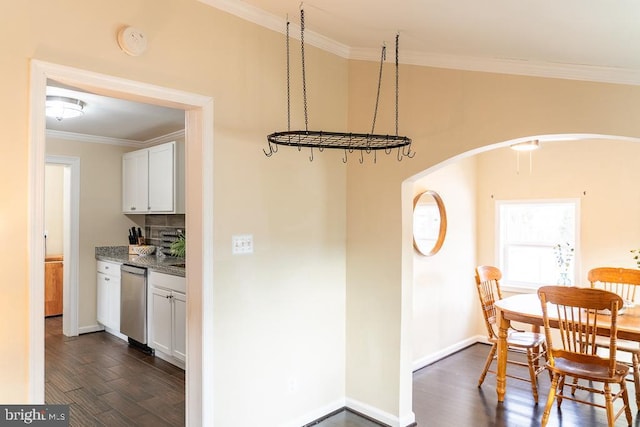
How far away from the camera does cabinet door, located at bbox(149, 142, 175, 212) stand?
4.66 meters

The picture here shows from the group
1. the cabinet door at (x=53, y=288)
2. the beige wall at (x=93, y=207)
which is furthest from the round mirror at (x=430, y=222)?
the cabinet door at (x=53, y=288)

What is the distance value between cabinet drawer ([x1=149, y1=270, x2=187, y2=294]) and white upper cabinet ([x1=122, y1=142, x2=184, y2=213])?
2.68 feet

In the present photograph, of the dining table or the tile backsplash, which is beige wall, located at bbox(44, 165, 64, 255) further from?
the dining table

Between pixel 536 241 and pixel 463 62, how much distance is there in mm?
2954

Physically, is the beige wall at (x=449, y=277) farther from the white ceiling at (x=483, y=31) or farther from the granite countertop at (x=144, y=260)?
the granite countertop at (x=144, y=260)

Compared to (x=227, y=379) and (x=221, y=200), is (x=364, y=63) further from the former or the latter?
(x=227, y=379)

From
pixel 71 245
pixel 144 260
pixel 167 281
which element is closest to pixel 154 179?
pixel 144 260

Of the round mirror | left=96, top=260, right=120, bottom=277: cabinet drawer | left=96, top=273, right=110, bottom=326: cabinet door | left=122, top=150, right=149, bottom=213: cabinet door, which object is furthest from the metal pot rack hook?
left=96, top=273, right=110, bottom=326: cabinet door

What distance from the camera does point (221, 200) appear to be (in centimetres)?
241

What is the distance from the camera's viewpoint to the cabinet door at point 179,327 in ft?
12.5

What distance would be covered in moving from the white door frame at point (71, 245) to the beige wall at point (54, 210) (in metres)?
1.76

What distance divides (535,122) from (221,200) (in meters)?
1.90

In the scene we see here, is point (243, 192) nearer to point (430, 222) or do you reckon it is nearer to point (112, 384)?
point (112, 384)

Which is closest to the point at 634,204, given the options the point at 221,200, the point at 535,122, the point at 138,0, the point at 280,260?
the point at 535,122
